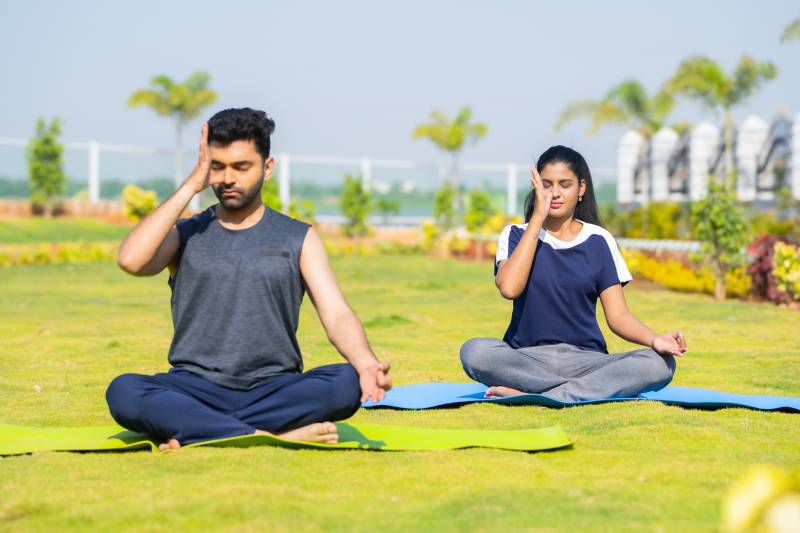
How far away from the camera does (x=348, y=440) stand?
5.00 m

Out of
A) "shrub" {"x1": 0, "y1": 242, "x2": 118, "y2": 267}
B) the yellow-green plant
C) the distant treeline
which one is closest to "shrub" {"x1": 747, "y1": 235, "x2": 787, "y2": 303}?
the yellow-green plant

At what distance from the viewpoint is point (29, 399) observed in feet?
21.6

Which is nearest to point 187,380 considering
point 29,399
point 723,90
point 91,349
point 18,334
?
point 29,399

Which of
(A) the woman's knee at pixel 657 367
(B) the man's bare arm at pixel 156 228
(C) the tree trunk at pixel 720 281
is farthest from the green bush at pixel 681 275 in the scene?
(B) the man's bare arm at pixel 156 228

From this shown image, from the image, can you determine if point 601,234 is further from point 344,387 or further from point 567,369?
point 344,387

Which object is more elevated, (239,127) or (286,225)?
(239,127)

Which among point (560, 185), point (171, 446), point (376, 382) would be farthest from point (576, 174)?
point (171, 446)

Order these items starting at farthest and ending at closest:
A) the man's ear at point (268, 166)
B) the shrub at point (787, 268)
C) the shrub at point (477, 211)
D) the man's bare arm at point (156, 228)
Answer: the shrub at point (477, 211), the shrub at point (787, 268), the man's ear at point (268, 166), the man's bare arm at point (156, 228)

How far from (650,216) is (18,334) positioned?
15586 mm

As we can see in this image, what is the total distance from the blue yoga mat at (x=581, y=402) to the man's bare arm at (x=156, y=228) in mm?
1955

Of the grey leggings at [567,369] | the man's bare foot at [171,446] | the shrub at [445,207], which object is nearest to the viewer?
the man's bare foot at [171,446]

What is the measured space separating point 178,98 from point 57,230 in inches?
258

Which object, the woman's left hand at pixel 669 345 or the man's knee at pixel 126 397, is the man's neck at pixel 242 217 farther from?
the woman's left hand at pixel 669 345

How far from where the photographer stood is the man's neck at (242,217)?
492 cm
